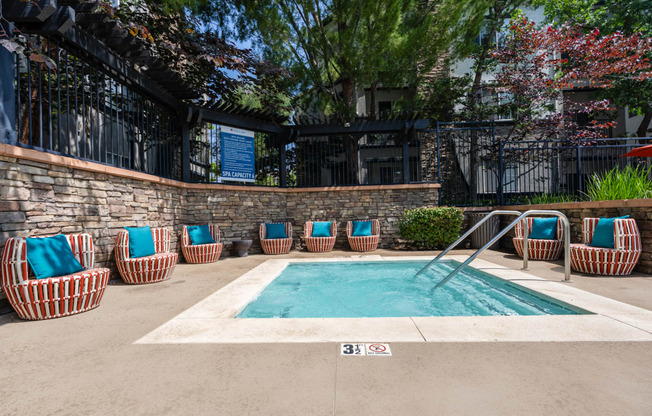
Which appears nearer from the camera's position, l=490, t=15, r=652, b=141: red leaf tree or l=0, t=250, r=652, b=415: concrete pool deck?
l=0, t=250, r=652, b=415: concrete pool deck

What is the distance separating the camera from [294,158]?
10062 millimetres

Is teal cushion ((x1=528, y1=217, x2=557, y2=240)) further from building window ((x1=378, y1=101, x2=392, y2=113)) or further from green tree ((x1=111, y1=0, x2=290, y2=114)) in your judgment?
building window ((x1=378, y1=101, x2=392, y2=113))

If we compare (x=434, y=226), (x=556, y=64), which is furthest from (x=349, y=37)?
(x=556, y=64)

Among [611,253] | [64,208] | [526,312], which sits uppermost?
[64,208]

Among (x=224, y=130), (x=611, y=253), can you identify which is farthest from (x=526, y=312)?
(x=224, y=130)

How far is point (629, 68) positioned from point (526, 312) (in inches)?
432

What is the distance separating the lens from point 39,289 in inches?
116

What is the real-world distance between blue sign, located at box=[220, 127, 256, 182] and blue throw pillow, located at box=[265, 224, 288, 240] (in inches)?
59.3

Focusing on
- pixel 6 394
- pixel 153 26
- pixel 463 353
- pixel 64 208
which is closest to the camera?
pixel 6 394

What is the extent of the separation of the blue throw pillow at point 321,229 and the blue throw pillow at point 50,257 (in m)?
5.48

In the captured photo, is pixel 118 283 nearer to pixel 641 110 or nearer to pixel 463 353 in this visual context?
pixel 463 353

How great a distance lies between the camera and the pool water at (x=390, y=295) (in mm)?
3447

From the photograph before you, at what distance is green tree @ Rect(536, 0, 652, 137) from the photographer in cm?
1230

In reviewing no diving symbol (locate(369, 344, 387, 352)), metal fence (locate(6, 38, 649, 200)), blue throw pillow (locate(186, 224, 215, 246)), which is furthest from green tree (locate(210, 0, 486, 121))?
no diving symbol (locate(369, 344, 387, 352))
